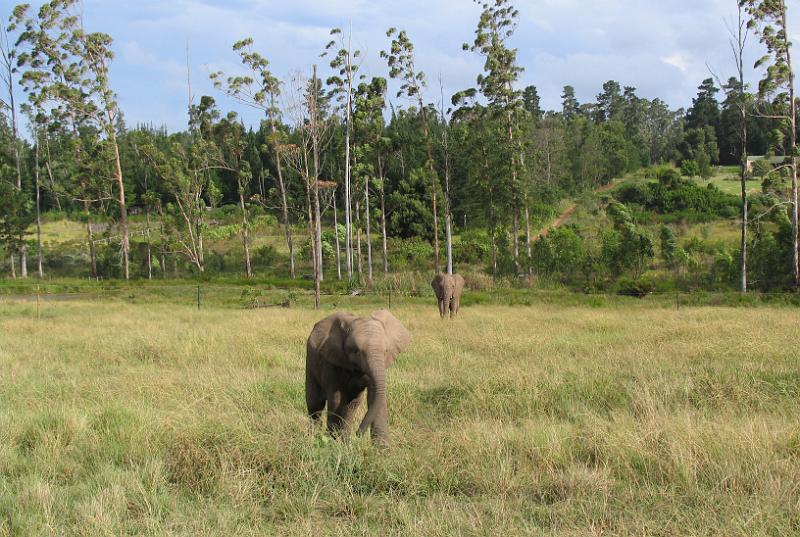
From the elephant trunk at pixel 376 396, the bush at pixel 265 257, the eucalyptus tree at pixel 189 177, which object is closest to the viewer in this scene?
the elephant trunk at pixel 376 396

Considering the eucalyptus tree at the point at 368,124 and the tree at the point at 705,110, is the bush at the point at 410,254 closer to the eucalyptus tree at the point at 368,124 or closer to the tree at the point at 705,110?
the eucalyptus tree at the point at 368,124

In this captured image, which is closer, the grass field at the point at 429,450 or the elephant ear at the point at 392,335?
the grass field at the point at 429,450

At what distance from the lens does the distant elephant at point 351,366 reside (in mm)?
6500

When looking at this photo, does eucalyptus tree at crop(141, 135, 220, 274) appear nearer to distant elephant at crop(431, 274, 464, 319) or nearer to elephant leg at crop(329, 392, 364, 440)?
distant elephant at crop(431, 274, 464, 319)

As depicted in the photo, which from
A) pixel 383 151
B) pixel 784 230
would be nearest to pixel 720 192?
pixel 784 230

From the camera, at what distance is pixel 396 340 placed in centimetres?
715

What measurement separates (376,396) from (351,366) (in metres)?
0.49

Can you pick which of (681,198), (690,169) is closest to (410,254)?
(681,198)

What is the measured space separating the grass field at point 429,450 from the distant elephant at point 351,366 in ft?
1.07

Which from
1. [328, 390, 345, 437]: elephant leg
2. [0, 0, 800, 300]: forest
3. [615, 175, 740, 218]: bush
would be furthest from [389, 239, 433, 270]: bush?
[328, 390, 345, 437]: elephant leg

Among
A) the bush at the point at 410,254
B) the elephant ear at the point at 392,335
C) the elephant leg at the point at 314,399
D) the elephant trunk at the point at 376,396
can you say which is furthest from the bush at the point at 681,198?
the elephant trunk at the point at 376,396

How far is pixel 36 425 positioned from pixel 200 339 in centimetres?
741

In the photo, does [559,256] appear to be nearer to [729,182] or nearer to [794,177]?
[794,177]

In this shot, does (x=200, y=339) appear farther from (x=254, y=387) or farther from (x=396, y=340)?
(x=396, y=340)
